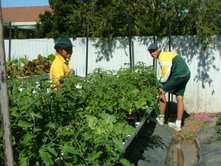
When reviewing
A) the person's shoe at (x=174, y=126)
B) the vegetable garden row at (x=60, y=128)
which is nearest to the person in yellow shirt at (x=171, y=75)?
the person's shoe at (x=174, y=126)

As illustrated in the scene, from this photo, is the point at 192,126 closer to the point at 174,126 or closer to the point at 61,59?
the point at 174,126

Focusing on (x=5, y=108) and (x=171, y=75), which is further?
(x=171, y=75)

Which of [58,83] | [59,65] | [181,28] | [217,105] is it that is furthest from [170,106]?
[58,83]

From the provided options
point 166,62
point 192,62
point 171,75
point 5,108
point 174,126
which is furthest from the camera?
point 192,62

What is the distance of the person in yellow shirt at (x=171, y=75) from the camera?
8844mm

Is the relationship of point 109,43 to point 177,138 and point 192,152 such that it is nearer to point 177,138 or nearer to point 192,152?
point 177,138

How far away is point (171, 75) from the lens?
9109 mm

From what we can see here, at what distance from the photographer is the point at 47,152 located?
3.06 metres

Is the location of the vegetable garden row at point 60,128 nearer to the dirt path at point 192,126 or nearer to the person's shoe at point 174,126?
the dirt path at point 192,126

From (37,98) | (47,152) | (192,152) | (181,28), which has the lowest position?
(192,152)

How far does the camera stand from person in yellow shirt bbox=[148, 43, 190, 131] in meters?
8.84

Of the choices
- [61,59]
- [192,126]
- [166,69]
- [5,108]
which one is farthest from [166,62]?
[5,108]

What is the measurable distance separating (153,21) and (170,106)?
201 cm

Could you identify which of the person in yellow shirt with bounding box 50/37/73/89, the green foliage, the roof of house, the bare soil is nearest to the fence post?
the person in yellow shirt with bounding box 50/37/73/89
